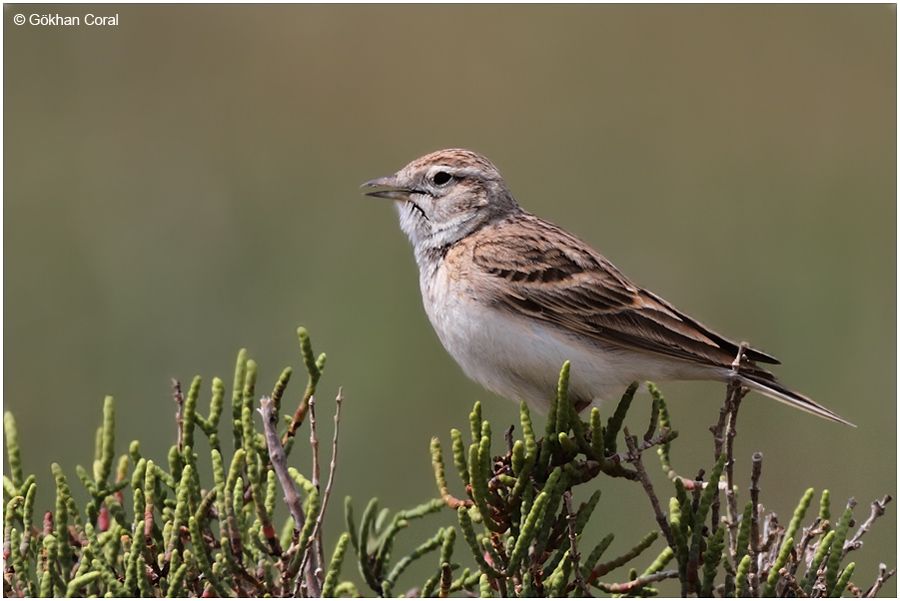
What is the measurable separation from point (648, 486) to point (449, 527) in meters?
0.82

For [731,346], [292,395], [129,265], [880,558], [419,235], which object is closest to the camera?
[731,346]

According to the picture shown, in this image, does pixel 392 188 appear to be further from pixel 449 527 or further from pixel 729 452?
pixel 729 452

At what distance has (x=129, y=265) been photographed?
9047 mm

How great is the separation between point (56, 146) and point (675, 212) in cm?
501

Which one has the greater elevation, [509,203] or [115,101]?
[115,101]

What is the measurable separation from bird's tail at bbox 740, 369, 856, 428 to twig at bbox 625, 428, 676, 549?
3.49 ft

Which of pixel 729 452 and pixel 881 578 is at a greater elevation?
pixel 729 452

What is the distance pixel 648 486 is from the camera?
14.0ft

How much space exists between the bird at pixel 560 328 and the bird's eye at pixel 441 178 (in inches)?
17.6

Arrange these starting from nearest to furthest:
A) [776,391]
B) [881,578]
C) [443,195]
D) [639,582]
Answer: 1. [881,578]
2. [639,582]
3. [776,391]
4. [443,195]

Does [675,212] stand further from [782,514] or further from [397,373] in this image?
[782,514]

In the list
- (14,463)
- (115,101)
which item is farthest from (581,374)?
(115,101)

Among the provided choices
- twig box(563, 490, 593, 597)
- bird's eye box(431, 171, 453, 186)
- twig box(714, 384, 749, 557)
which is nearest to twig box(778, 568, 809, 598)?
twig box(714, 384, 749, 557)

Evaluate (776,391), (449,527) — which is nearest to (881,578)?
(776,391)
